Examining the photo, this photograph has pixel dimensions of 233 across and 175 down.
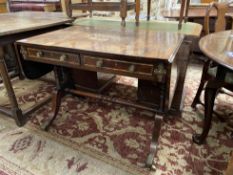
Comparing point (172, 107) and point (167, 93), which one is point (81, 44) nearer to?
point (167, 93)

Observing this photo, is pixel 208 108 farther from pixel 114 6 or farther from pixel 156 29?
pixel 114 6

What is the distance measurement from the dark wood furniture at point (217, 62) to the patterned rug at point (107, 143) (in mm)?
182

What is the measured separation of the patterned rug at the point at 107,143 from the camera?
131cm

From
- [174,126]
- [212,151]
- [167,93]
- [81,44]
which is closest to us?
[81,44]

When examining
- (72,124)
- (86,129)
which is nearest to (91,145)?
(86,129)

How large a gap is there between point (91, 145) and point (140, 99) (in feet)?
2.14

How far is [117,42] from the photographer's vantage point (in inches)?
47.1

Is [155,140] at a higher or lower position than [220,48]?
Result: lower

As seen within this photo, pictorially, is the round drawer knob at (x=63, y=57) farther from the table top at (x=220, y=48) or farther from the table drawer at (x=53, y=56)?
the table top at (x=220, y=48)

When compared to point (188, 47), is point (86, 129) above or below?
below

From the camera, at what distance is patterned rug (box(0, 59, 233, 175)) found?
131cm

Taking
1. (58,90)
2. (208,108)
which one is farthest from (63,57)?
(208,108)

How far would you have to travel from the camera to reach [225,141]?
1504 mm

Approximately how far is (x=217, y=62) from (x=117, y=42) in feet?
1.90
